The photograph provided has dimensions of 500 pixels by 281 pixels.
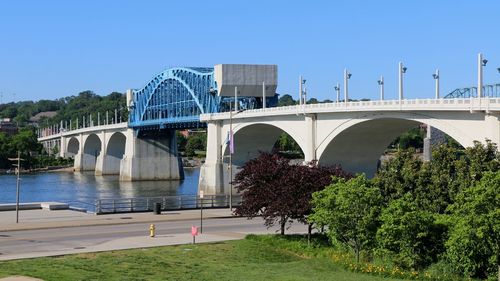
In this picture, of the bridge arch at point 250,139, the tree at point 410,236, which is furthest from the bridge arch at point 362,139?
the tree at point 410,236

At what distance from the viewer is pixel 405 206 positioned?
31.0 meters

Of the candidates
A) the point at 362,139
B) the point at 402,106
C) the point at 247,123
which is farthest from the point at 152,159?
the point at 402,106

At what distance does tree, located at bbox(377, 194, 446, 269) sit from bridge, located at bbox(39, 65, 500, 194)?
22123 mm

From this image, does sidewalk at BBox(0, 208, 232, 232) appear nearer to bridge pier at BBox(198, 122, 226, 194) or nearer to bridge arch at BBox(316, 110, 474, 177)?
bridge arch at BBox(316, 110, 474, 177)

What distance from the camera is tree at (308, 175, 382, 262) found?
32.4m

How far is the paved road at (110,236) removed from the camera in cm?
3491

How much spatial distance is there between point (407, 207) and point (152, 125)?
377 ft

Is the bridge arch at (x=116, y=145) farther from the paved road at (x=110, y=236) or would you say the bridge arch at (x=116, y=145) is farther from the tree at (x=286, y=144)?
the paved road at (x=110, y=236)

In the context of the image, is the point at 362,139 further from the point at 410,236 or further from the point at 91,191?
the point at 91,191

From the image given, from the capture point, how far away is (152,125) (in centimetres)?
14338

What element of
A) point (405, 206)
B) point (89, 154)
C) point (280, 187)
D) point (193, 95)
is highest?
point (193, 95)

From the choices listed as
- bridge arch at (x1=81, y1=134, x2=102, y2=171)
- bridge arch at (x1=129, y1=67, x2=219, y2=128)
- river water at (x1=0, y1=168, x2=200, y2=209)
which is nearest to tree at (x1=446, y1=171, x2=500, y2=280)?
river water at (x1=0, y1=168, x2=200, y2=209)

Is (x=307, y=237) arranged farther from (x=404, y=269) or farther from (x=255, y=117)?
(x=255, y=117)

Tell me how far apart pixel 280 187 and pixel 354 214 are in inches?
306
